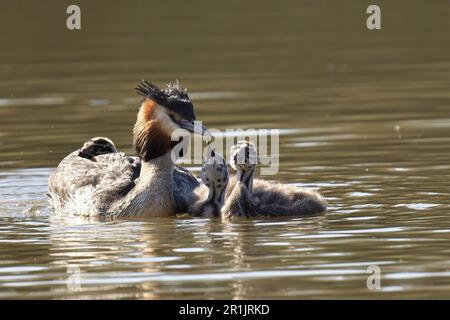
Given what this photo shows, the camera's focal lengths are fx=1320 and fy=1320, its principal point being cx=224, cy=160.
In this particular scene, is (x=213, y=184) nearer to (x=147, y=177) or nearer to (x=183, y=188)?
(x=147, y=177)

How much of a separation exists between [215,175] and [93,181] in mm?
1812

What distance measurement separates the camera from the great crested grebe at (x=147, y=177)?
Result: 1377 centimetres

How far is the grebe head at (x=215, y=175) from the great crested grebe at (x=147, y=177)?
0.36 metres

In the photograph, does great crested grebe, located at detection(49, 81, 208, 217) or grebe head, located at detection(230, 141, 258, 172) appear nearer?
grebe head, located at detection(230, 141, 258, 172)

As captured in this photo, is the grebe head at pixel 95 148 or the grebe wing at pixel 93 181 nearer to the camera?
the grebe wing at pixel 93 181

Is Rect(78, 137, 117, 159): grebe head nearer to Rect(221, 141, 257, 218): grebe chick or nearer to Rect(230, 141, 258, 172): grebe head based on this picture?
Rect(221, 141, 257, 218): grebe chick

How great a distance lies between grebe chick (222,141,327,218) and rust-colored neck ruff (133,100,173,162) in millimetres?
975

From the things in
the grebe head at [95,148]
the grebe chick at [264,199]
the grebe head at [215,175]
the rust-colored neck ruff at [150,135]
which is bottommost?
the grebe chick at [264,199]

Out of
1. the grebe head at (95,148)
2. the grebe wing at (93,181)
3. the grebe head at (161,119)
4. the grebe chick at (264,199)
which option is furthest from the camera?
the grebe head at (95,148)

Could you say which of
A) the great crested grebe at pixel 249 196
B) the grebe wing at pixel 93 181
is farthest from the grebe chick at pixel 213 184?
the grebe wing at pixel 93 181

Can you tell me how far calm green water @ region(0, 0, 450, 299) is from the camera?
1079 centimetres

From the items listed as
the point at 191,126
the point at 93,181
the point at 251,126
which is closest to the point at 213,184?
the point at 191,126

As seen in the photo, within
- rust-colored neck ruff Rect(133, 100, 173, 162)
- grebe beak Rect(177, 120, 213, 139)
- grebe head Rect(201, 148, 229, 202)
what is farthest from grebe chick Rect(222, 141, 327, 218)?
rust-colored neck ruff Rect(133, 100, 173, 162)

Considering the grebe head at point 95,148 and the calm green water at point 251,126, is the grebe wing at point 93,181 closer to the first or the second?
the grebe head at point 95,148
